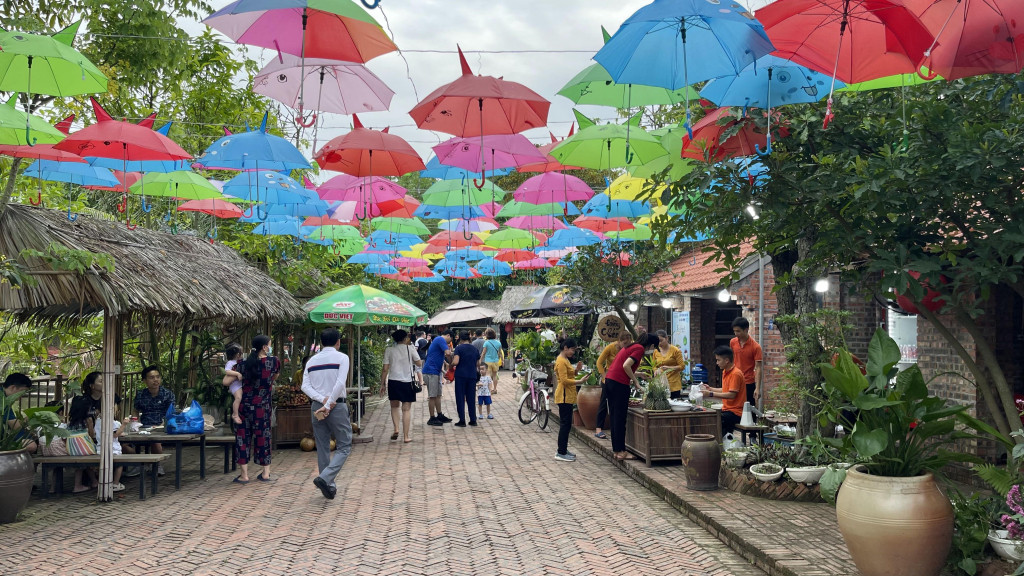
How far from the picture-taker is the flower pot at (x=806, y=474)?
7668 millimetres

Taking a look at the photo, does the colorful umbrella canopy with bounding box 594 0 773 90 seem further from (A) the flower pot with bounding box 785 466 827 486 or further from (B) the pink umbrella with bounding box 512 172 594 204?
(B) the pink umbrella with bounding box 512 172 594 204

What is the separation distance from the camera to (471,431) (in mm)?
14656

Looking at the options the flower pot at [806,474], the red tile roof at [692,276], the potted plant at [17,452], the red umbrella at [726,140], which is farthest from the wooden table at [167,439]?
the red tile roof at [692,276]

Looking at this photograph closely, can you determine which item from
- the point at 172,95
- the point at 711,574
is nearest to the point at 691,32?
the point at 711,574

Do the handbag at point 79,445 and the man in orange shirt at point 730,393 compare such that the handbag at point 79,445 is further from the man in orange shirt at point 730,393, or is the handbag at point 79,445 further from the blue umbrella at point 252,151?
the man in orange shirt at point 730,393

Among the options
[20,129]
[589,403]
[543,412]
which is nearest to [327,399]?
[20,129]

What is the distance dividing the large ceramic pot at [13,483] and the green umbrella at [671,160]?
6.60 meters

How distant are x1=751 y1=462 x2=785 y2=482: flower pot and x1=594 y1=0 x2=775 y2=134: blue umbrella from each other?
368cm

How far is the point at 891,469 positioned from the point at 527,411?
10722mm

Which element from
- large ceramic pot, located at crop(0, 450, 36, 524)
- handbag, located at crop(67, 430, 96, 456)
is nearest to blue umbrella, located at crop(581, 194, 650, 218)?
handbag, located at crop(67, 430, 96, 456)

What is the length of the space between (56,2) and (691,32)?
8.39m

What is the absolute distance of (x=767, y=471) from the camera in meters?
7.96

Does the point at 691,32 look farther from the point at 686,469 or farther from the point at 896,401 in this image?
the point at 686,469

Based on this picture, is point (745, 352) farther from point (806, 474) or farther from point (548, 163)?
point (548, 163)
